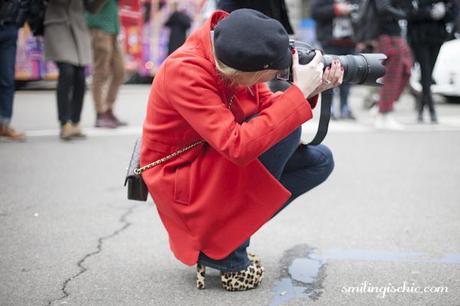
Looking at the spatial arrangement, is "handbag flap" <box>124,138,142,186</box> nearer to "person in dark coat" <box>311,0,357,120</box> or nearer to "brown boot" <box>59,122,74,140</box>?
"brown boot" <box>59,122,74,140</box>

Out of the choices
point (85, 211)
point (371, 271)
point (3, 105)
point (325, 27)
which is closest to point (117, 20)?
point (3, 105)

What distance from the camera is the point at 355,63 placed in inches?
88.6

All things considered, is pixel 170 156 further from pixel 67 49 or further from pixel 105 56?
pixel 105 56

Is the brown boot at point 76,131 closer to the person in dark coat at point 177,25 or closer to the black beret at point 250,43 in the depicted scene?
the black beret at point 250,43

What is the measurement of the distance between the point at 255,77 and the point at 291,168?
543mm

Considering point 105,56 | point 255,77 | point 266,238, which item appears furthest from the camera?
point 105,56

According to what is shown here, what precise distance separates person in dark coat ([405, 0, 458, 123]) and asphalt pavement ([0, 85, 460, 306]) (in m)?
1.75

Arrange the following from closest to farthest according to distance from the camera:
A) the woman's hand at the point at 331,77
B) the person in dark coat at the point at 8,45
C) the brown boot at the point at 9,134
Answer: the woman's hand at the point at 331,77 < the person in dark coat at the point at 8,45 < the brown boot at the point at 9,134

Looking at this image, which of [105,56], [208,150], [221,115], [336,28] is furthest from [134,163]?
[336,28]

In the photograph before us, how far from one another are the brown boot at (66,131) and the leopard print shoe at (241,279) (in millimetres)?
3353

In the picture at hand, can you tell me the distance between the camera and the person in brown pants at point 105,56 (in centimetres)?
591

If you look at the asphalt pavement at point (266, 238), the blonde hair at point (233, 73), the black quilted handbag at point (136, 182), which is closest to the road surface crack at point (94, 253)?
the asphalt pavement at point (266, 238)

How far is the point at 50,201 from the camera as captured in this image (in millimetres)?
3605

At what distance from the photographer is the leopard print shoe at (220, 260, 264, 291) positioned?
2324 mm
